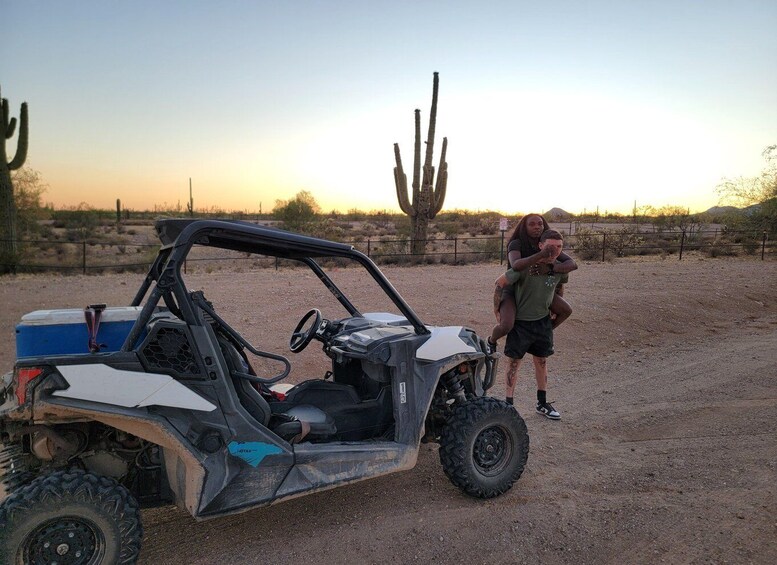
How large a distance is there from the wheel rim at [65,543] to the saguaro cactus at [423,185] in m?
18.8

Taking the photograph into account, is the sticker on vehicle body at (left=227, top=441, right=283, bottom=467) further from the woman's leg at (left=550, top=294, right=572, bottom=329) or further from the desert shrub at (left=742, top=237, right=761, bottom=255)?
the desert shrub at (left=742, top=237, right=761, bottom=255)

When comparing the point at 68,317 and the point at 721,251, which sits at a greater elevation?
the point at 721,251

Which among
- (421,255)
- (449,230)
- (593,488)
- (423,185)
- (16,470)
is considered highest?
(423,185)

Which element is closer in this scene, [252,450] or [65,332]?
[65,332]

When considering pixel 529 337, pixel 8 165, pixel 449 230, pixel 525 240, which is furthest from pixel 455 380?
pixel 449 230

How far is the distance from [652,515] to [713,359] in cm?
514

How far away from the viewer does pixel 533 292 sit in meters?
5.31

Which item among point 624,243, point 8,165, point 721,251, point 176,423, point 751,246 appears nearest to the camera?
point 176,423

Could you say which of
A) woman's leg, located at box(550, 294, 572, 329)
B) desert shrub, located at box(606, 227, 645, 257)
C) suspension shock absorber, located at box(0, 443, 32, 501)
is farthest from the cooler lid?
desert shrub, located at box(606, 227, 645, 257)

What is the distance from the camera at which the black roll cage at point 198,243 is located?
9.62ft

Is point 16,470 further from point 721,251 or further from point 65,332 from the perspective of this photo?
point 721,251

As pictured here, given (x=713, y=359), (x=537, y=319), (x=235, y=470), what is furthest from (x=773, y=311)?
(x=235, y=470)

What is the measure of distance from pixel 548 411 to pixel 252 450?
3526 mm

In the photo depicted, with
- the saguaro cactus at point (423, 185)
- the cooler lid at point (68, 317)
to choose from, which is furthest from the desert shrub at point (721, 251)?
the cooler lid at point (68, 317)
